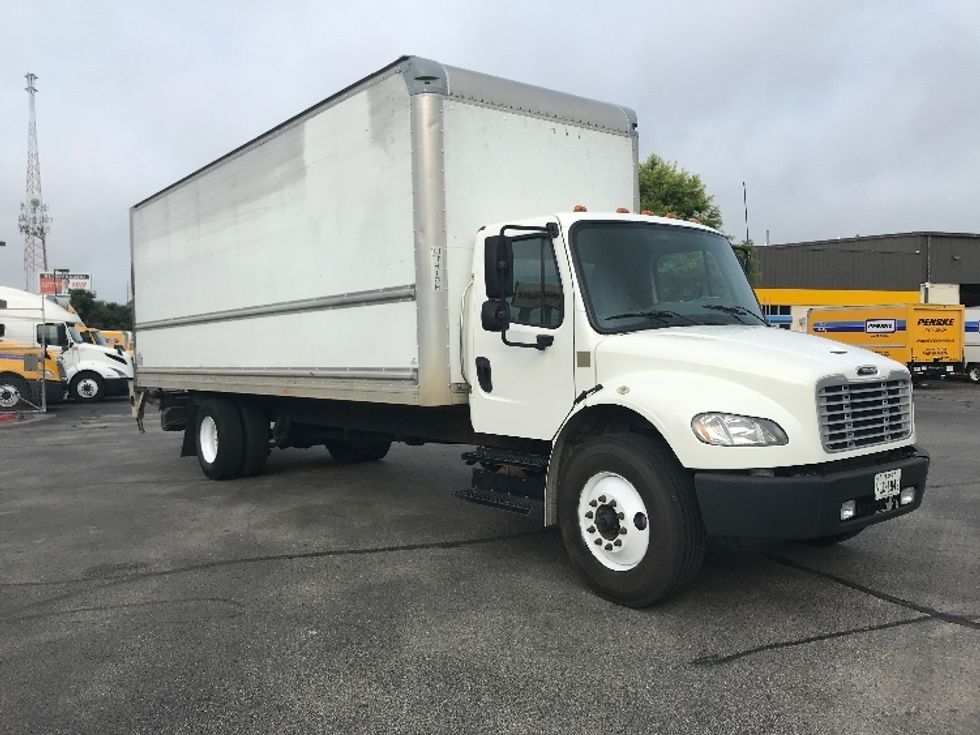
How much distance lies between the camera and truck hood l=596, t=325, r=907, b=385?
4289 mm

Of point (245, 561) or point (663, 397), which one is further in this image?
point (245, 561)

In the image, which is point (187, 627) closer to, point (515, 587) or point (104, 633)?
point (104, 633)

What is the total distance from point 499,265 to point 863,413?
229 centimetres

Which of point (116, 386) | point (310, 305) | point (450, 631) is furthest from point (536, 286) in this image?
point (116, 386)

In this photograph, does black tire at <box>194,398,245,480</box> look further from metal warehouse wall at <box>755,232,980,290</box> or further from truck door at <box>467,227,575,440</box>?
metal warehouse wall at <box>755,232,980,290</box>

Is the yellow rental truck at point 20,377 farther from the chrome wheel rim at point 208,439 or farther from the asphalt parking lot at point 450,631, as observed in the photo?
the asphalt parking lot at point 450,631

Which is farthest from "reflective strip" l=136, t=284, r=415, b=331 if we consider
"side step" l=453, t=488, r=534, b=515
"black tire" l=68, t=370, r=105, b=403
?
"black tire" l=68, t=370, r=105, b=403

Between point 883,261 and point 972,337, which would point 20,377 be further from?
point 883,261

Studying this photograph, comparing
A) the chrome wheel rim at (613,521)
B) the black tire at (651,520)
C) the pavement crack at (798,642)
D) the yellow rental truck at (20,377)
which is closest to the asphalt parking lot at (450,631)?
the pavement crack at (798,642)

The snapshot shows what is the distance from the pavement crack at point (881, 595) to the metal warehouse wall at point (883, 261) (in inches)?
1836

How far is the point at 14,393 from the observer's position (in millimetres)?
21688

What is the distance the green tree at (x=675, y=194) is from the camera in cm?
3516

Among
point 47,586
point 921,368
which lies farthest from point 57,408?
point 921,368

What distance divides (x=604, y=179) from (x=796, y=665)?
163 inches
